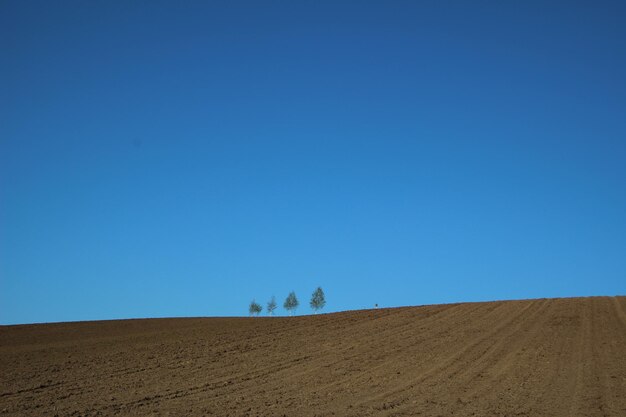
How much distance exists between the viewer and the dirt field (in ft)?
53.5

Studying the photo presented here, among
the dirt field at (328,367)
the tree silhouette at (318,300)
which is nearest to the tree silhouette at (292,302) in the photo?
the tree silhouette at (318,300)

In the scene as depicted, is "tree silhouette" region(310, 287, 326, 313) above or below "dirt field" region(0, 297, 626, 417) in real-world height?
above

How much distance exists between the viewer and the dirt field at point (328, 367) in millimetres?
16297

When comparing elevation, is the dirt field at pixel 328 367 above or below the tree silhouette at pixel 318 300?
below

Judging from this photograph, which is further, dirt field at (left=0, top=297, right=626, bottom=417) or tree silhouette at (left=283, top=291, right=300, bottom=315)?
tree silhouette at (left=283, top=291, right=300, bottom=315)

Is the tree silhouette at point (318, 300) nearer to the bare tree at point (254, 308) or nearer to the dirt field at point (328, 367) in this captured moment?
the bare tree at point (254, 308)

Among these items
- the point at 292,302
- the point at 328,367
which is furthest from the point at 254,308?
the point at 328,367

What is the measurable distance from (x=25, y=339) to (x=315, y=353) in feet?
53.0

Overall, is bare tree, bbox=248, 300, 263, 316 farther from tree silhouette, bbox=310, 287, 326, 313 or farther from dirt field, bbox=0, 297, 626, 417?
dirt field, bbox=0, 297, 626, 417

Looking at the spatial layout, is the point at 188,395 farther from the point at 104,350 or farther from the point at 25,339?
the point at 25,339

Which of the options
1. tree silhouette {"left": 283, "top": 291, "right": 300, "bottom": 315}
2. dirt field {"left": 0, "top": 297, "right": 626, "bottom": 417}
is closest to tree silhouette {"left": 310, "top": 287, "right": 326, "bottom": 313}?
tree silhouette {"left": 283, "top": 291, "right": 300, "bottom": 315}

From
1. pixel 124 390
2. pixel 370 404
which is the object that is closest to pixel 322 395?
pixel 370 404

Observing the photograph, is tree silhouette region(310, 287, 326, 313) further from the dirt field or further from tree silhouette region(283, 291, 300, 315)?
the dirt field

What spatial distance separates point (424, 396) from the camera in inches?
690
